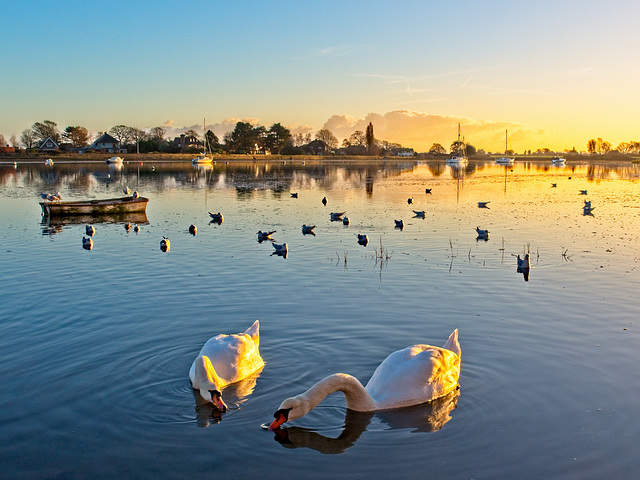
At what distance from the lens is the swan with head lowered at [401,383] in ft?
30.6

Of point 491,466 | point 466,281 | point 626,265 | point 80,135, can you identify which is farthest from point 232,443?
point 80,135

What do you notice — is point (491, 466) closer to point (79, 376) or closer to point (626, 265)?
point (79, 376)

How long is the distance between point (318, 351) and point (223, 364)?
243 cm

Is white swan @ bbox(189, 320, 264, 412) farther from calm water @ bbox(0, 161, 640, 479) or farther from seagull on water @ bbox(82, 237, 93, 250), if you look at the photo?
seagull on water @ bbox(82, 237, 93, 250)

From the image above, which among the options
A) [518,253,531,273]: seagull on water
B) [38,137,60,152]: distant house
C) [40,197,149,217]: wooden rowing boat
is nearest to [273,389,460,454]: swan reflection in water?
[518,253,531,273]: seagull on water

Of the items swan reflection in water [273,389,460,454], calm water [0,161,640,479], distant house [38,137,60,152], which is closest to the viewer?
calm water [0,161,640,479]

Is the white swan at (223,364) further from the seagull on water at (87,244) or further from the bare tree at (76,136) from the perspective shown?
the bare tree at (76,136)

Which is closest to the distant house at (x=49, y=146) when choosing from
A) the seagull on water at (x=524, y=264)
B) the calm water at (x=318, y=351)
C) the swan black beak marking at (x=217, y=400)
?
the calm water at (x=318, y=351)

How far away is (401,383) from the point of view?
9.97 metres

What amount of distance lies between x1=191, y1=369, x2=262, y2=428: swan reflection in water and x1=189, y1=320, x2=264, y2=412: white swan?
9 centimetres

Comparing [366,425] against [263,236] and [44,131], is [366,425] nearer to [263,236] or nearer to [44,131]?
[263,236]

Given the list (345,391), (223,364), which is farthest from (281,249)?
(345,391)

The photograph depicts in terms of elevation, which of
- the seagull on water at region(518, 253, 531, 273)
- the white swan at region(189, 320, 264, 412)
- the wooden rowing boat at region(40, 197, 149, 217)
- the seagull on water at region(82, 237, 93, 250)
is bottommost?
the white swan at region(189, 320, 264, 412)

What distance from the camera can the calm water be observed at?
8516 mm
